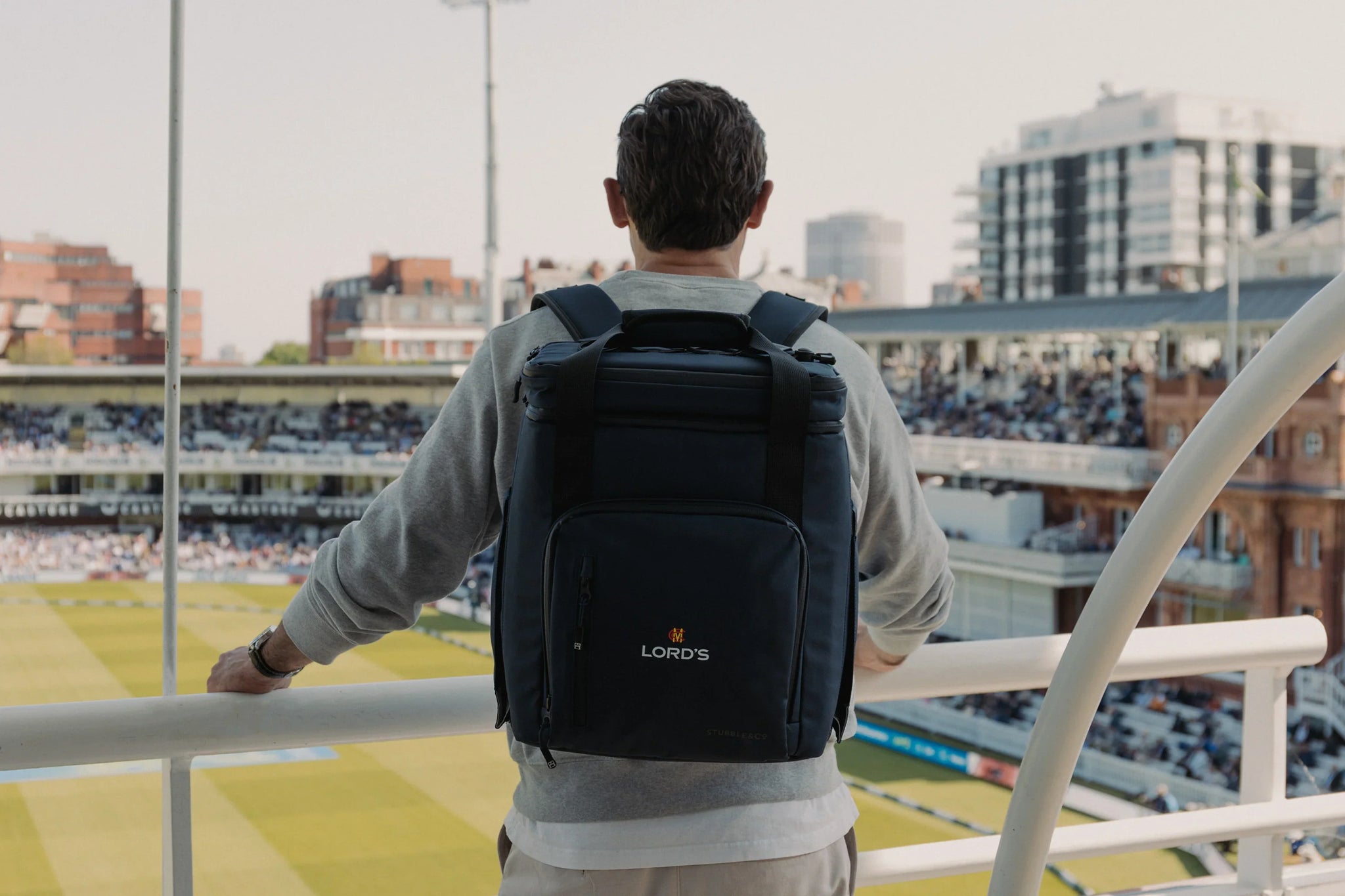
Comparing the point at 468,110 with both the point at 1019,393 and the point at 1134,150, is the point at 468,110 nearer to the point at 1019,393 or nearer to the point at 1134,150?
the point at 1134,150

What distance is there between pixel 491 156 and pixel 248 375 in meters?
12.0

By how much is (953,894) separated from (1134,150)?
141ft

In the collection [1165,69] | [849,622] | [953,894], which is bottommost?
[953,894]

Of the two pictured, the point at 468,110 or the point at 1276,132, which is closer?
the point at 1276,132

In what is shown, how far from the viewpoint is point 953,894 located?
2.19 metres

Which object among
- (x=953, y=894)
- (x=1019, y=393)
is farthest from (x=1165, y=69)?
(x=953, y=894)

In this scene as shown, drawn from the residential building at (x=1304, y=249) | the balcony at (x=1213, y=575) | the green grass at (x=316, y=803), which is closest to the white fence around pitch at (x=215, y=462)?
the green grass at (x=316, y=803)

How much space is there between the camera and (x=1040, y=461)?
17.4 metres

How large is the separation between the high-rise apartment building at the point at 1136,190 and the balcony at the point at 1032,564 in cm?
2383

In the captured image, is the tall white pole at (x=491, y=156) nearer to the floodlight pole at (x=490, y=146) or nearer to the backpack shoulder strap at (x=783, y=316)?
the floodlight pole at (x=490, y=146)

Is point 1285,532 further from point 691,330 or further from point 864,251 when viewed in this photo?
point 864,251

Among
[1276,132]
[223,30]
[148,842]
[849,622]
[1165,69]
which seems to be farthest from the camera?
[1165,69]

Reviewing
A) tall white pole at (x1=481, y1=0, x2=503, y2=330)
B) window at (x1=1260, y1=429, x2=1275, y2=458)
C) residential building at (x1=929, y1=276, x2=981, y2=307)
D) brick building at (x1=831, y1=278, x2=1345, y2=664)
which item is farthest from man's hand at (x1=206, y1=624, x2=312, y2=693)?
residential building at (x1=929, y1=276, x2=981, y2=307)

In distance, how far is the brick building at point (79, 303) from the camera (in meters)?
25.4
